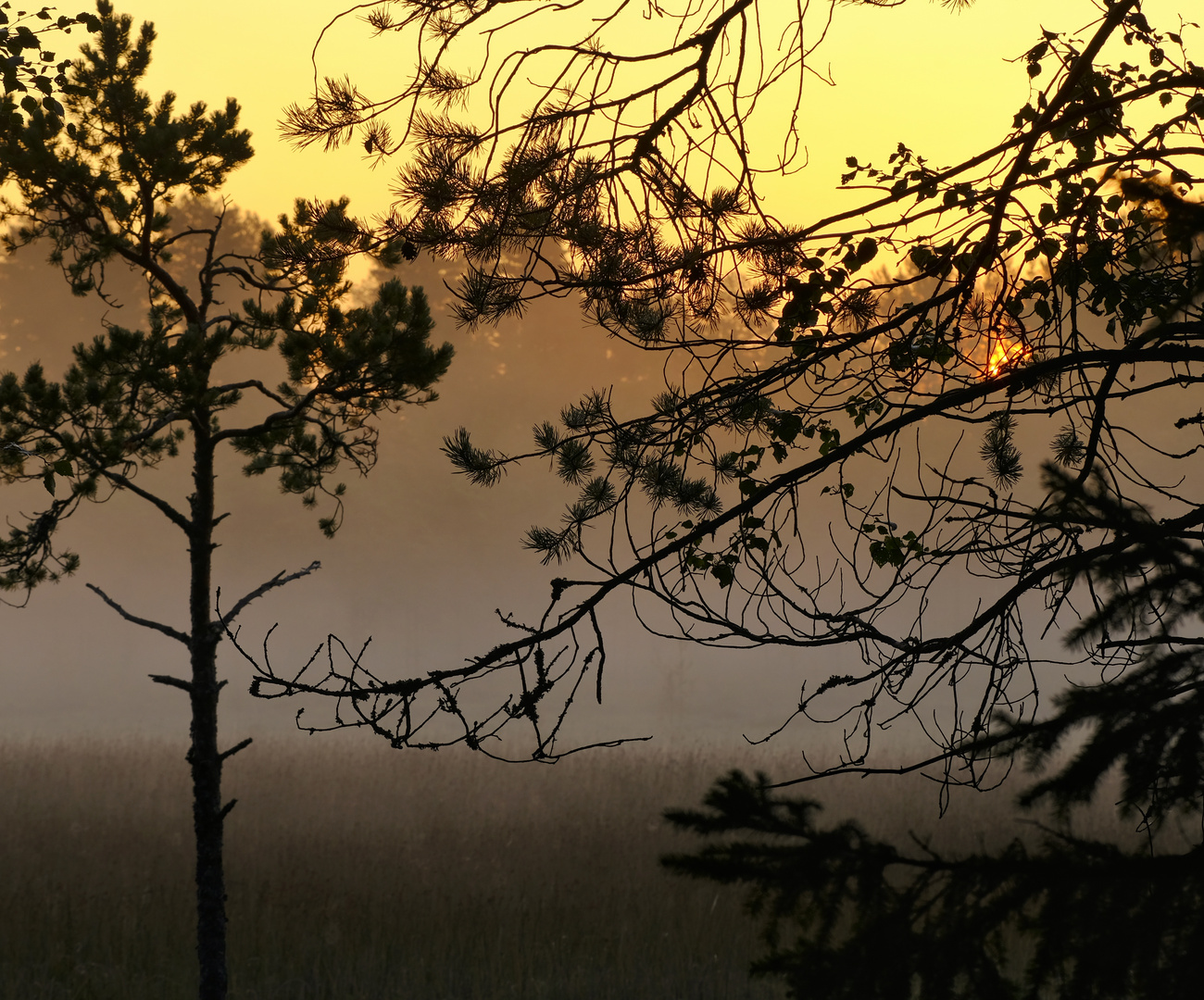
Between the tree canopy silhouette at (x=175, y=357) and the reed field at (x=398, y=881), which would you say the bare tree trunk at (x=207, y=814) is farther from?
the reed field at (x=398, y=881)

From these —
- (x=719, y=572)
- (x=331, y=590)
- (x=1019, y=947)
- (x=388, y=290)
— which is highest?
(x=331, y=590)

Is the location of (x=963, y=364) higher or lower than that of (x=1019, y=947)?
higher

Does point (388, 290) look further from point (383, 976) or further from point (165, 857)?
point (165, 857)

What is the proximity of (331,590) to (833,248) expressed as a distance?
5157 centimetres

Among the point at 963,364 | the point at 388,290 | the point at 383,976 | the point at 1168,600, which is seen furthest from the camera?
the point at 383,976

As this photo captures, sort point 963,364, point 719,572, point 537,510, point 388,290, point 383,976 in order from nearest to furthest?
point 719,572
point 963,364
point 388,290
point 383,976
point 537,510

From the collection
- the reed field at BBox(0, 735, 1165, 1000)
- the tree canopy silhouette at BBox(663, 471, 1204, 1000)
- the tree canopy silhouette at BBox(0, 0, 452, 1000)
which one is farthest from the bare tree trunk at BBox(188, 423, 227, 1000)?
the tree canopy silhouette at BBox(663, 471, 1204, 1000)

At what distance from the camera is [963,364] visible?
4.82 metres

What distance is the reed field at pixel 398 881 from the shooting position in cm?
876

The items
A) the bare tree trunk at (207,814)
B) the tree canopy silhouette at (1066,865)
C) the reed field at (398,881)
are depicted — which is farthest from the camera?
the reed field at (398,881)

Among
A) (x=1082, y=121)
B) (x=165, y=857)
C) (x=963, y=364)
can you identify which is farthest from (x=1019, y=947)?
(x=165, y=857)

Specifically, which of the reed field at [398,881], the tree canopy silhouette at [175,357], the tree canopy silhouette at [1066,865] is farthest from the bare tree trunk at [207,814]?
the tree canopy silhouette at [1066,865]

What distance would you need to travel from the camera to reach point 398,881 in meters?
11.3

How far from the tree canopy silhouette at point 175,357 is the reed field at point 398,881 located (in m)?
2.27
